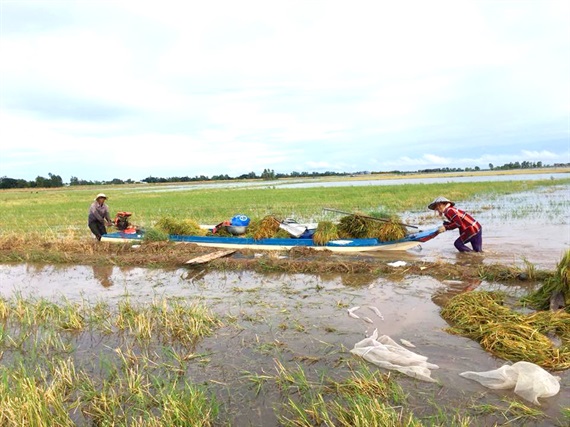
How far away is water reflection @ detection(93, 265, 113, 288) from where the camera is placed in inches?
322

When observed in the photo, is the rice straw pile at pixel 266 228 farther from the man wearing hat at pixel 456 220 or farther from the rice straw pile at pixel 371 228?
the man wearing hat at pixel 456 220

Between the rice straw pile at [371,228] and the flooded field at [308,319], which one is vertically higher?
the rice straw pile at [371,228]

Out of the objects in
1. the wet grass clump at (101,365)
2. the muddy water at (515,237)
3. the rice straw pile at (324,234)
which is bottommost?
the wet grass clump at (101,365)

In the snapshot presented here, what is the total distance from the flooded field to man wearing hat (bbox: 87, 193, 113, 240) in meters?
1.99

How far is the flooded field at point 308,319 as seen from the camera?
3.47 m

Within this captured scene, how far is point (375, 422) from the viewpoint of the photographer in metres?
2.90

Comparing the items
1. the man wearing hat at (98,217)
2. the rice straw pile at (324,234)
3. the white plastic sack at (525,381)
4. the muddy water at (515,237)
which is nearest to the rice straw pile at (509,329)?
the white plastic sack at (525,381)

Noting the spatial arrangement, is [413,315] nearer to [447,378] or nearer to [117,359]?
[447,378]

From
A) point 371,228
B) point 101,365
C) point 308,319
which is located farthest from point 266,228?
point 101,365

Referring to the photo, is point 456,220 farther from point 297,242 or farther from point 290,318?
point 290,318

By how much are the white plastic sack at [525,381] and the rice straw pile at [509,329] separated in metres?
0.43

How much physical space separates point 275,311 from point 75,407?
2.95 m

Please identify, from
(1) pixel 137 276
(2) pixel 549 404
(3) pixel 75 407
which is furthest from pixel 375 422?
(1) pixel 137 276

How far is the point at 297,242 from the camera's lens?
989cm
